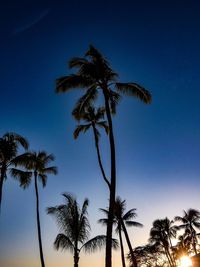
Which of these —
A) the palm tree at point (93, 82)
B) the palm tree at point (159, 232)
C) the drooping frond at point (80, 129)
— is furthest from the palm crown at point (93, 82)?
the palm tree at point (159, 232)

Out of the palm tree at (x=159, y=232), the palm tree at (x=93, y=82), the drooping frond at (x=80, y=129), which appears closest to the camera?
the palm tree at (x=93, y=82)

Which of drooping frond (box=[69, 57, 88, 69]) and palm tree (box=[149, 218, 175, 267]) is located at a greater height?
drooping frond (box=[69, 57, 88, 69])

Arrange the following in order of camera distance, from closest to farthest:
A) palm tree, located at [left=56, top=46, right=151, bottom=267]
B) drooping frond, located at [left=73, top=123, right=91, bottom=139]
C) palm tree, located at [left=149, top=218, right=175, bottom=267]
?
palm tree, located at [left=56, top=46, right=151, bottom=267] → drooping frond, located at [left=73, top=123, right=91, bottom=139] → palm tree, located at [left=149, top=218, right=175, bottom=267]

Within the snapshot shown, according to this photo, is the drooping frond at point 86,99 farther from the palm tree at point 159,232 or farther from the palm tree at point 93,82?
the palm tree at point 159,232

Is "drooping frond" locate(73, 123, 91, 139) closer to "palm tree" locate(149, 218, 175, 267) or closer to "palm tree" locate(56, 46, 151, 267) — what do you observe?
"palm tree" locate(56, 46, 151, 267)

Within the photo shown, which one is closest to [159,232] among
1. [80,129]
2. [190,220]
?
[190,220]

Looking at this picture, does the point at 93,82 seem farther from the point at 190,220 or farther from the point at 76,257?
the point at 190,220

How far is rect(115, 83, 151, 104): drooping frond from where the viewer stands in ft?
59.5

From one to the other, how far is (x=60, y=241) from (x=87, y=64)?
11890mm

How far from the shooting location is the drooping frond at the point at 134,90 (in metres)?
18.1

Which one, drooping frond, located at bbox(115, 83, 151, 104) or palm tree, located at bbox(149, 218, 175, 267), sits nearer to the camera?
drooping frond, located at bbox(115, 83, 151, 104)

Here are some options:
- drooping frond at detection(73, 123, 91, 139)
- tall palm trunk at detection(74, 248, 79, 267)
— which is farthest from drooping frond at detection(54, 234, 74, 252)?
drooping frond at detection(73, 123, 91, 139)

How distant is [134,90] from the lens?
1816cm

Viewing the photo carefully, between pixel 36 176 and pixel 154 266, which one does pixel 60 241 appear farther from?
pixel 154 266
